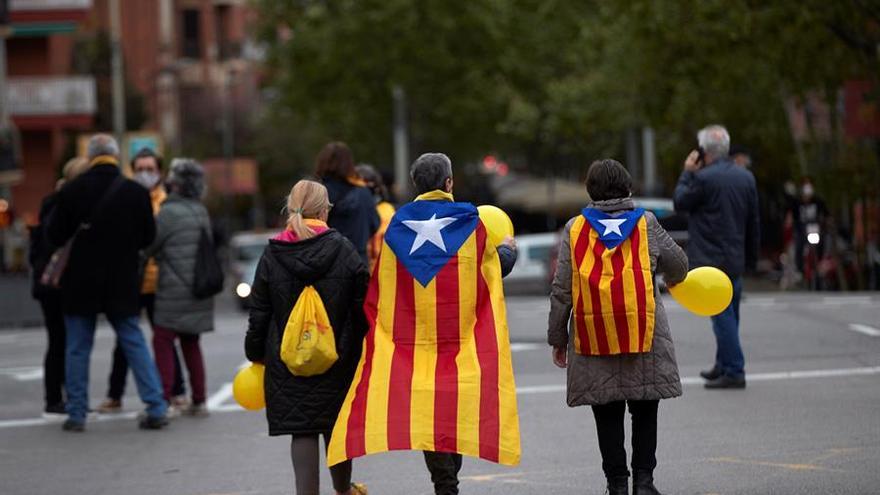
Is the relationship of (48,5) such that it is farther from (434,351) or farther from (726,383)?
(434,351)

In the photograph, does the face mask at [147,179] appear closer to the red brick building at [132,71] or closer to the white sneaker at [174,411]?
the white sneaker at [174,411]

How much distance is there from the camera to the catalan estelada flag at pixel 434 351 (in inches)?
312

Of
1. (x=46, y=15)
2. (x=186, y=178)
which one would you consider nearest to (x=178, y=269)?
(x=186, y=178)

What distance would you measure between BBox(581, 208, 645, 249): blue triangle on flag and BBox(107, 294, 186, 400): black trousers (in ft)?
17.1

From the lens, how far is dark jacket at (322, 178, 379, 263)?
38.9 ft

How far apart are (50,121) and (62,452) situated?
39.0 meters

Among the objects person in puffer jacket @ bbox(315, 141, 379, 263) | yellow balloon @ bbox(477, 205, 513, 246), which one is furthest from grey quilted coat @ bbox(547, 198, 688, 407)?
person in puffer jacket @ bbox(315, 141, 379, 263)

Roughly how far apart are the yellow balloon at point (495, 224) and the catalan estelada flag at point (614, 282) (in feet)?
1.08

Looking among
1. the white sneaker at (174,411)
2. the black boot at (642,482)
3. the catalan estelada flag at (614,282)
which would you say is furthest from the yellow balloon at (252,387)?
the white sneaker at (174,411)

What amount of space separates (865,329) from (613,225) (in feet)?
29.3

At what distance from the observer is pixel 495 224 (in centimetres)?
820

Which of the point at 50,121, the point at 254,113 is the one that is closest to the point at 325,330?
the point at 50,121

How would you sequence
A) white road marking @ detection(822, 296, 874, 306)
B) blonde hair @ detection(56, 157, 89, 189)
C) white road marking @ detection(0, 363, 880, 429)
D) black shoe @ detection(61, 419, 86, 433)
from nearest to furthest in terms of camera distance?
1. blonde hair @ detection(56, 157, 89, 189)
2. black shoe @ detection(61, 419, 86, 433)
3. white road marking @ detection(0, 363, 880, 429)
4. white road marking @ detection(822, 296, 874, 306)

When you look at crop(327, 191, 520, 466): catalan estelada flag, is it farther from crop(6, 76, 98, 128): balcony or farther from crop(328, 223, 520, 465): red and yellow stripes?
crop(6, 76, 98, 128): balcony
